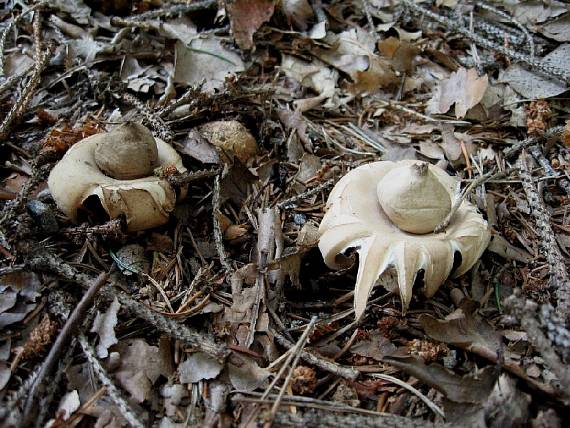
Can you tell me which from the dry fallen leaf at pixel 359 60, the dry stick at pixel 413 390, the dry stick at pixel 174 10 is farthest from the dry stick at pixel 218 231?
the dry stick at pixel 174 10

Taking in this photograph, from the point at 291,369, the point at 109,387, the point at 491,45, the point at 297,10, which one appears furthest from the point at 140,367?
the point at 491,45

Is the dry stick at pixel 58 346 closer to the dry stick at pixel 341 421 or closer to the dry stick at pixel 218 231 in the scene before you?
the dry stick at pixel 218 231

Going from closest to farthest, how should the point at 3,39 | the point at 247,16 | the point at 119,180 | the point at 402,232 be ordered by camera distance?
the point at 402,232, the point at 119,180, the point at 3,39, the point at 247,16

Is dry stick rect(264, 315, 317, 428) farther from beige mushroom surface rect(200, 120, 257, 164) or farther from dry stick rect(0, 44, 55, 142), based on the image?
dry stick rect(0, 44, 55, 142)

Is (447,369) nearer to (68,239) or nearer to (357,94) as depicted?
(68,239)

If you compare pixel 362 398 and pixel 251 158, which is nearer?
pixel 362 398

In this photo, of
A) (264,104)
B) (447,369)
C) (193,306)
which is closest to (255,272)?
(193,306)

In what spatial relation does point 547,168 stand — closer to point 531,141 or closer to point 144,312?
point 531,141
